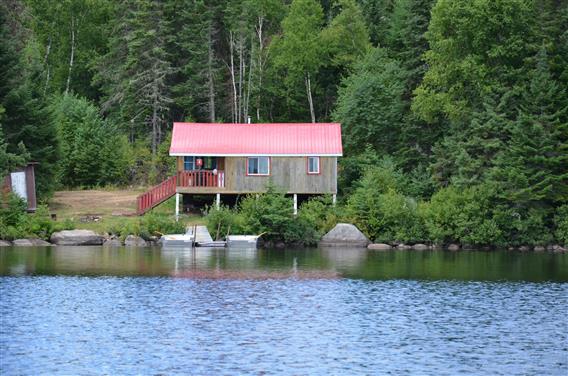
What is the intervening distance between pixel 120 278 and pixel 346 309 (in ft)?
36.6

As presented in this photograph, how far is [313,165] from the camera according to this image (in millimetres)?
61719

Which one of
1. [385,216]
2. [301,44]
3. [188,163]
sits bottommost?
[385,216]

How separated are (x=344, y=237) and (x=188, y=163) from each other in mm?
11613

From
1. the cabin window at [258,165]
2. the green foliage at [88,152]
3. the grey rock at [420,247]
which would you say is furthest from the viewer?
the green foliage at [88,152]

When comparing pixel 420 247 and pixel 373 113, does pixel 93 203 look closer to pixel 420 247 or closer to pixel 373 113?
pixel 373 113

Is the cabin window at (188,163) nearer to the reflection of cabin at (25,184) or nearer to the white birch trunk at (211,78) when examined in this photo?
the reflection of cabin at (25,184)

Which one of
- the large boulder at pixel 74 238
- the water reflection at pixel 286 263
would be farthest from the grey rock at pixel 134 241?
the water reflection at pixel 286 263

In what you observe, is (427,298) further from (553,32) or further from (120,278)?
(553,32)

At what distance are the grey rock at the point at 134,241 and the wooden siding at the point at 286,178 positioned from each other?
6068mm

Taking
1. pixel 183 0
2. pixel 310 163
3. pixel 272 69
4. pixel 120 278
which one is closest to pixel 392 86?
pixel 310 163

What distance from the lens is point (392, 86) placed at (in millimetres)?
68438

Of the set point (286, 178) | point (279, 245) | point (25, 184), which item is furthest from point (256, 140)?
point (25, 184)

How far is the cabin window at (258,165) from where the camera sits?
61.8 metres

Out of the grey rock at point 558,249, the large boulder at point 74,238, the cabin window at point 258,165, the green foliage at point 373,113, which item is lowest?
the grey rock at point 558,249
